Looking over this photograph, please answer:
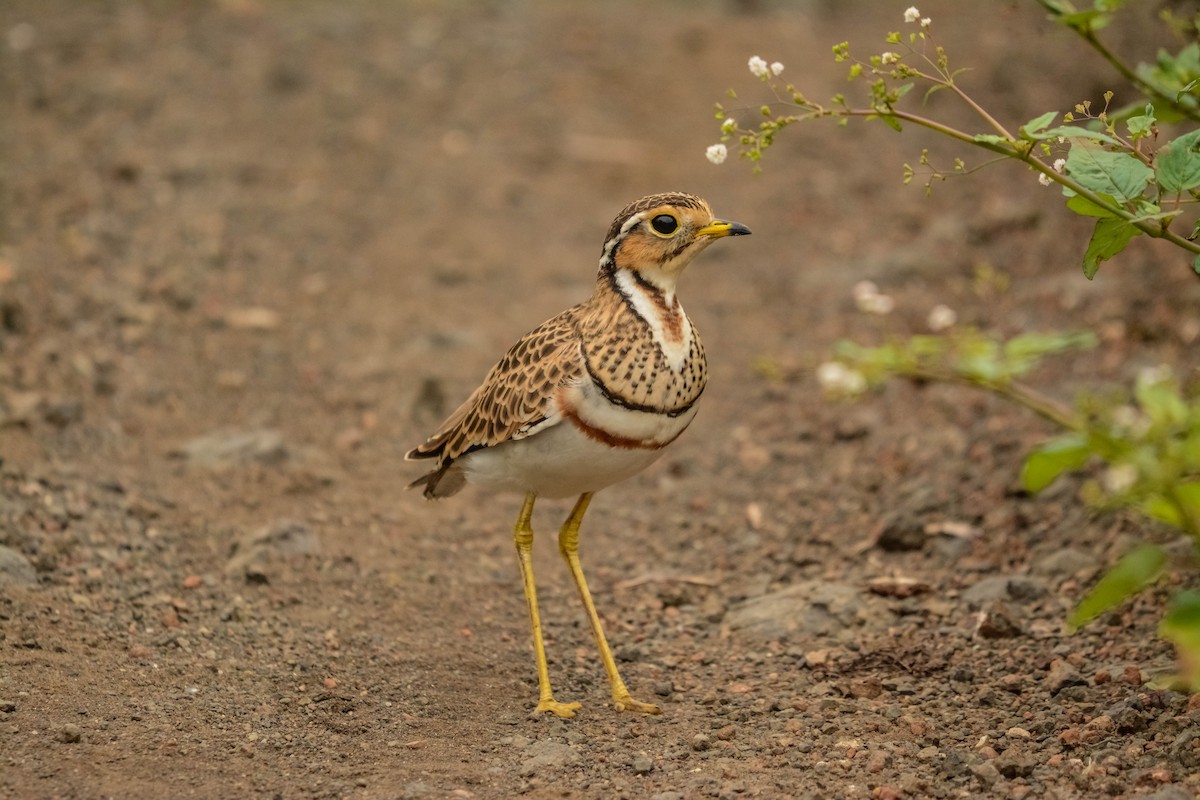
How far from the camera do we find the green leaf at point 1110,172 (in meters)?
3.64

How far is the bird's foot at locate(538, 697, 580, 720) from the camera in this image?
15.5 ft

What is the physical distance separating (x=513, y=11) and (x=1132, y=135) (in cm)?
1185

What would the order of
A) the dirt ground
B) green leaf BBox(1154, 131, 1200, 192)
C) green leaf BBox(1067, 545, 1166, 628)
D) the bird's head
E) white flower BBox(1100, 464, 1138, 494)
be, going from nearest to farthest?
white flower BBox(1100, 464, 1138, 494)
green leaf BBox(1067, 545, 1166, 628)
green leaf BBox(1154, 131, 1200, 192)
the dirt ground
the bird's head

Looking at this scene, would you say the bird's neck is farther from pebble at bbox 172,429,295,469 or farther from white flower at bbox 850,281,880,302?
white flower at bbox 850,281,880,302

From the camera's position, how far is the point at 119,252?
9.04m

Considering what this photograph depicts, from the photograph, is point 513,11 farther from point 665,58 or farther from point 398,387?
point 398,387

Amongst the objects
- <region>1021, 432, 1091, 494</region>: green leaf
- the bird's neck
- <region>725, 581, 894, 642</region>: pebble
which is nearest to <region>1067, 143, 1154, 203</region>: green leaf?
<region>1021, 432, 1091, 494</region>: green leaf

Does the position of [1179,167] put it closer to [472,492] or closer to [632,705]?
[632,705]

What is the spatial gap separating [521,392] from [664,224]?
→ 0.76 m

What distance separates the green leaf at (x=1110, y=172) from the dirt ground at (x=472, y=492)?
1.55 ft

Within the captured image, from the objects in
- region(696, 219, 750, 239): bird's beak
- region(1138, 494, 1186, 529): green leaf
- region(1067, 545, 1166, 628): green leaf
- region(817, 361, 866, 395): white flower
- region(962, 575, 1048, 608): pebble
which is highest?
region(696, 219, 750, 239): bird's beak

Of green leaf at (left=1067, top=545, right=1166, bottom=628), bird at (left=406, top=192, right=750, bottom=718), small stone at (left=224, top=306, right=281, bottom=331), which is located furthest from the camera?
small stone at (left=224, top=306, right=281, bottom=331)

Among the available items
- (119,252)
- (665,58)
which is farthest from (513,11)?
(119,252)

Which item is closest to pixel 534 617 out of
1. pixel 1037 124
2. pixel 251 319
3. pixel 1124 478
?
pixel 1037 124
